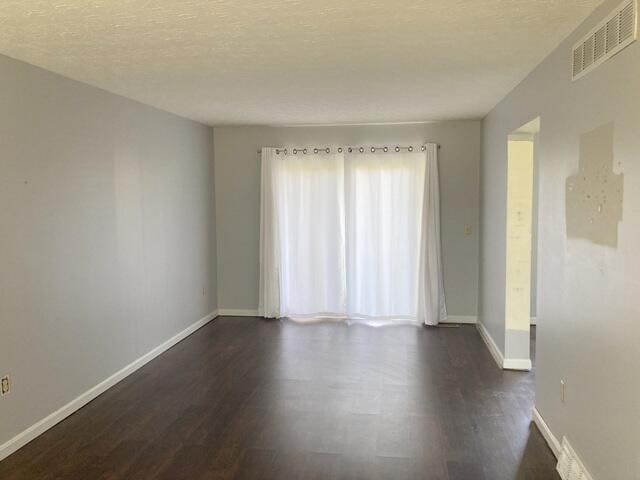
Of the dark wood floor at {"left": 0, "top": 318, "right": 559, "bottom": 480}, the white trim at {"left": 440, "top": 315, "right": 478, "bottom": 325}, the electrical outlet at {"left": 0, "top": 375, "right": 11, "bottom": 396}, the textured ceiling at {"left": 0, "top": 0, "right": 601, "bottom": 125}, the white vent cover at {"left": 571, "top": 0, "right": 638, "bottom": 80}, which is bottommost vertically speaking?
the dark wood floor at {"left": 0, "top": 318, "right": 559, "bottom": 480}

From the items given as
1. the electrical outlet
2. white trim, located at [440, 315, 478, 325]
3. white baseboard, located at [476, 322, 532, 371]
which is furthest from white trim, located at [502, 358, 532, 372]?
the electrical outlet

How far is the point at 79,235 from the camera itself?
3.72 metres

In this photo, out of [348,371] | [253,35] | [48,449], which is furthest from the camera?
[348,371]

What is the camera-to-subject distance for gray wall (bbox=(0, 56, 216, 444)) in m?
3.11

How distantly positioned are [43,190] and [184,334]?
2593mm

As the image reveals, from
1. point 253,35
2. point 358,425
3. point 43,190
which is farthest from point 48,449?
point 253,35

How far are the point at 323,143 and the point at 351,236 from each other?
1.16 metres

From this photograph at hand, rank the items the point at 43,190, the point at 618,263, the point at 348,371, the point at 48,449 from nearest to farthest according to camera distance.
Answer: the point at 618,263
the point at 48,449
the point at 43,190
the point at 348,371

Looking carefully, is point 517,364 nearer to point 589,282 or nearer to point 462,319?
point 462,319

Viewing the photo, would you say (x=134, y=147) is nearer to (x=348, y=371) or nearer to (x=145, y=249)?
(x=145, y=249)

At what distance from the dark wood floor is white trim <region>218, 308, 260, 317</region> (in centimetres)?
140

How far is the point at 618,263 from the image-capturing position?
6.97 ft

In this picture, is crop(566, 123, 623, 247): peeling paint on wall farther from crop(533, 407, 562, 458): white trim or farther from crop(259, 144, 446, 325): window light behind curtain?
crop(259, 144, 446, 325): window light behind curtain

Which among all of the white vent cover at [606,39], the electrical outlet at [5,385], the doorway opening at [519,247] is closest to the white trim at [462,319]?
the doorway opening at [519,247]
